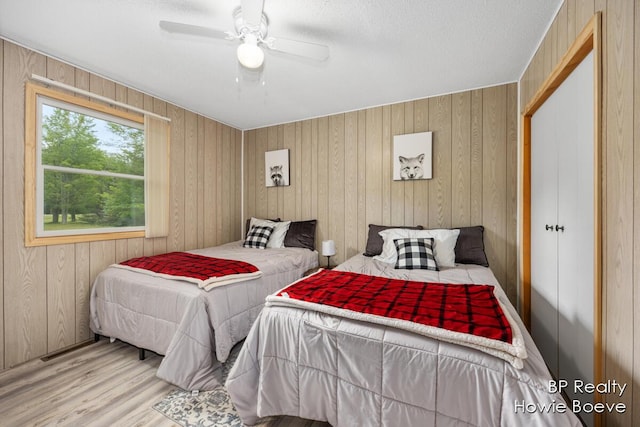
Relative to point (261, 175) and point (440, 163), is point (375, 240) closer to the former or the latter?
point (440, 163)

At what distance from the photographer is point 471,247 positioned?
8.38 ft

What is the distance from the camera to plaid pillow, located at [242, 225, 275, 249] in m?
3.29

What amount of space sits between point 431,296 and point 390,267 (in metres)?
0.89

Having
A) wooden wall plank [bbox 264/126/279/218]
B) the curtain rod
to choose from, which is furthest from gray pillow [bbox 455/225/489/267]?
the curtain rod

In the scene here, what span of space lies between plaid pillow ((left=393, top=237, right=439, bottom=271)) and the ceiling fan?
167 cm

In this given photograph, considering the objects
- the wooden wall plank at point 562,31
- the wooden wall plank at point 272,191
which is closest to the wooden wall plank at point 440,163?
the wooden wall plank at point 562,31

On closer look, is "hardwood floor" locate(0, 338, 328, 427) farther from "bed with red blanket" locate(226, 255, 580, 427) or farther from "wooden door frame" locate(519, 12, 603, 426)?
"wooden door frame" locate(519, 12, 603, 426)

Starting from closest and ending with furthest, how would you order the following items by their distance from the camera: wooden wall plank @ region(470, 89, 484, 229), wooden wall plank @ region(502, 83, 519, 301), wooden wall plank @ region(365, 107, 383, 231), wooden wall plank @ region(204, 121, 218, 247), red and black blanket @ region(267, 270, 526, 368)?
red and black blanket @ region(267, 270, 526, 368), wooden wall plank @ region(502, 83, 519, 301), wooden wall plank @ region(470, 89, 484, 229), wooden wall plank @ region(365, 107, 383, 231), wooden wall plank @ region(204, 121, 218, 247)

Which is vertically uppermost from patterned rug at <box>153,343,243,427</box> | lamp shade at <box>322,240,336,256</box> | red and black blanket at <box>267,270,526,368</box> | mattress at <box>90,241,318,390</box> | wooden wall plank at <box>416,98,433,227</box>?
wooden wall plank at <box>416,98,433,227</box>

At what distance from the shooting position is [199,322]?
Answer: 1.77m

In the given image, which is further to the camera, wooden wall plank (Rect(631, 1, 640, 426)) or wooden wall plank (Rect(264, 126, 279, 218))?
wooden wall plank (Rect(264, 126, 279, 218))

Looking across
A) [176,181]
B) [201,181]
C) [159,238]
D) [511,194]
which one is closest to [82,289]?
[159,238]

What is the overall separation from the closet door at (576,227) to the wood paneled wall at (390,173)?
952mm

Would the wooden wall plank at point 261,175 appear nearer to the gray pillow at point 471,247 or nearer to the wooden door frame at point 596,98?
the gray pillow at point 471,247
